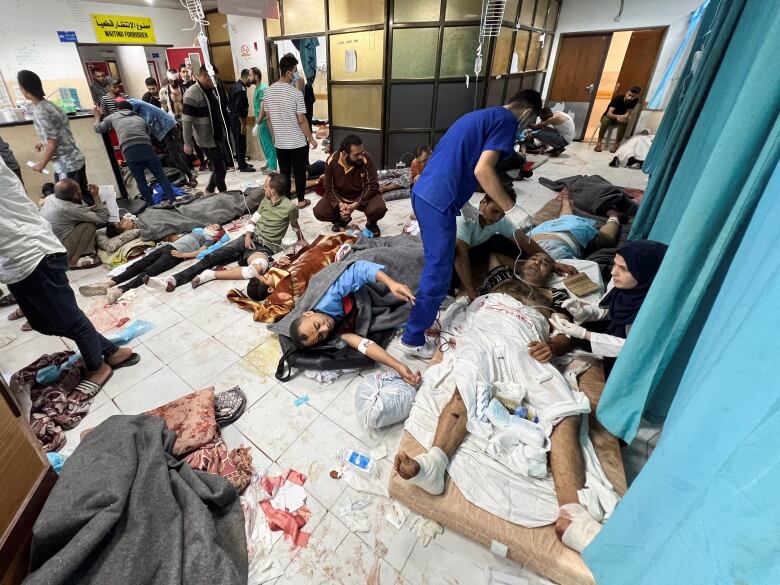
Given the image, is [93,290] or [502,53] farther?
[502,53]

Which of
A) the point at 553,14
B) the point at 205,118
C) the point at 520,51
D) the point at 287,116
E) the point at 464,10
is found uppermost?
the point at 553,14

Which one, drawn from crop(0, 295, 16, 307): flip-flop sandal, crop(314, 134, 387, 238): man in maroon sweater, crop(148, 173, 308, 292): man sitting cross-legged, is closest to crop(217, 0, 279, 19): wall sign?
crop(314, 134, 387, 238): man in maroon sweater

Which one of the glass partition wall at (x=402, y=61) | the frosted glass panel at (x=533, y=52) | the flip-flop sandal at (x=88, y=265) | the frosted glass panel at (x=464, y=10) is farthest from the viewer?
the frosted glass panel at (x=533, y=52)

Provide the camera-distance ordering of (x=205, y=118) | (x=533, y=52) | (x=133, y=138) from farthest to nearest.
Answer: (x=533, y=52), (x=205, y=118), (x=133, y=138)

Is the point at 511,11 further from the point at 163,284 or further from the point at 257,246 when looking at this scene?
the point at 163,284

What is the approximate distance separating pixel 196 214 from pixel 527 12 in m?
6.00

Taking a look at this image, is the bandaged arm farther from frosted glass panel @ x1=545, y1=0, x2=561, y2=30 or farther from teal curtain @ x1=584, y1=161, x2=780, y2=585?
frosted glass panel @ x1=545, y1=0, x2=561, y2=30

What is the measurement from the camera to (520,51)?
19.8 feet

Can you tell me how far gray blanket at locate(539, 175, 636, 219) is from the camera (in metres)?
3.60

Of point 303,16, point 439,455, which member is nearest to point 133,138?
point 303,16

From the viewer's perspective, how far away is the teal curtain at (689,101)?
1.88 metres

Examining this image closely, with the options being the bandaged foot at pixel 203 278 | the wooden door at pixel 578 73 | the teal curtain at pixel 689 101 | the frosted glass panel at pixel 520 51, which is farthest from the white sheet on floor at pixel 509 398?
the wooden door at pixel 578 73

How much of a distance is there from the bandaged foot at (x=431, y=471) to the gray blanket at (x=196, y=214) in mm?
3286

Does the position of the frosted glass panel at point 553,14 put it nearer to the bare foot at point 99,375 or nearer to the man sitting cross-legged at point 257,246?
the man sitting cross-legged at point 257,246
